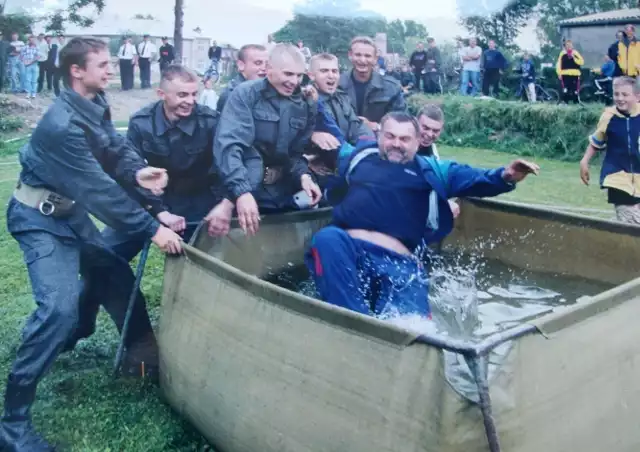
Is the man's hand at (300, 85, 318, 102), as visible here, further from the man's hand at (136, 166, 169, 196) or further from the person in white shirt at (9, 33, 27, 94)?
the person in white shirt at (9, 33, 27, 94)

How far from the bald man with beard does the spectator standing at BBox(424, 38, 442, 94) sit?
16.8 m

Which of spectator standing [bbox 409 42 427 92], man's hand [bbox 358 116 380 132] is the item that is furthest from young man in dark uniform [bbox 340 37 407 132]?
spectator standing [bbox 409 42 427 92]

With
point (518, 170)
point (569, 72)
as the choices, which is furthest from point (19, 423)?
point (569, 72)

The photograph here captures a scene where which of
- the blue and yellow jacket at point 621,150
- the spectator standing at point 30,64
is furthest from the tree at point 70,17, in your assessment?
the blue and yellow jacket at point 621,150

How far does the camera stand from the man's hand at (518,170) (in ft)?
12.4

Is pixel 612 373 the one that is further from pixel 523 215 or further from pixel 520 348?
pixel 523 215

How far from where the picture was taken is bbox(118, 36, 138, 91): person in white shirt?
24109mm

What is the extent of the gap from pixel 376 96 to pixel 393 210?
6.50 feet

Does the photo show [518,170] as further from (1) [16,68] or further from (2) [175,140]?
(1) [16,68]

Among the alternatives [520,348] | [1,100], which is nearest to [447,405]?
[520,348]

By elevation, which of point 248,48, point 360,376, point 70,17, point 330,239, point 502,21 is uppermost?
point 502,21

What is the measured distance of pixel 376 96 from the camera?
605 cm

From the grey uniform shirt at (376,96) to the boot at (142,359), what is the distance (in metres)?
2.70

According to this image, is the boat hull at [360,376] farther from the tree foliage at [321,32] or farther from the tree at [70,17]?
the tree foliage at [321,32]
